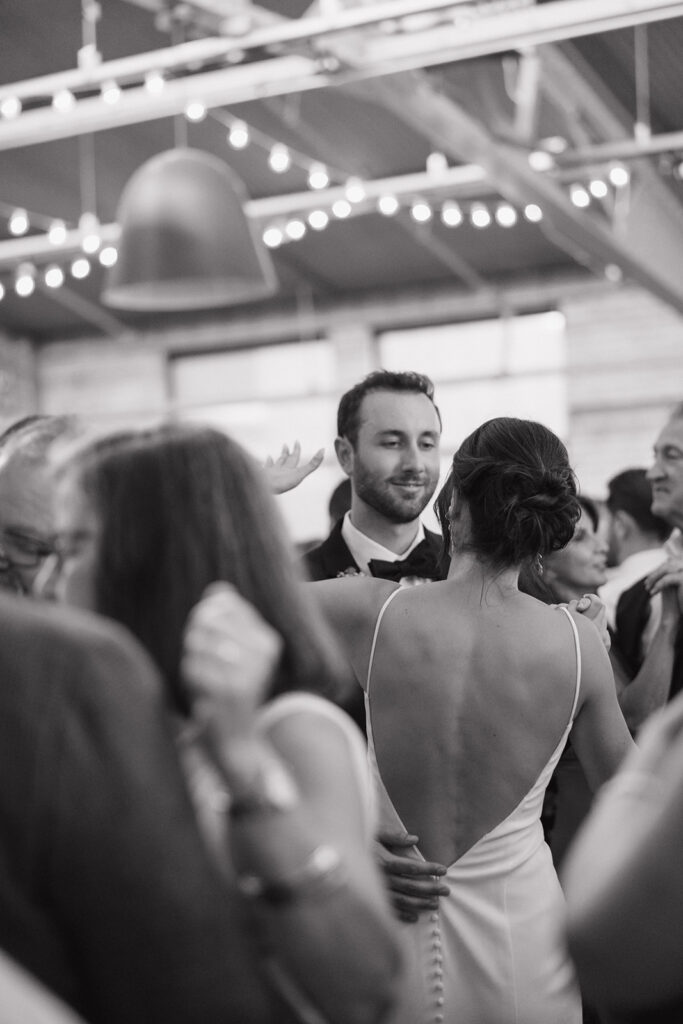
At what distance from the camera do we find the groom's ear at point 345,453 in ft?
11.1

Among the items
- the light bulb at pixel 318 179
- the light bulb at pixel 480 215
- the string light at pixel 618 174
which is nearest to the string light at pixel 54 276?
the light bulb at pixel 318 179

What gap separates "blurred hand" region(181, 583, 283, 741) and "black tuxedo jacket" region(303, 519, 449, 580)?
2044mm

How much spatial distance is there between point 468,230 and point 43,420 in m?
8.79

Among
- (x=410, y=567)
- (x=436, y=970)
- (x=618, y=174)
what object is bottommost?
(x=436, y=970)

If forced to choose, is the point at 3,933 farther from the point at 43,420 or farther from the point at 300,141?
the point at 300,141

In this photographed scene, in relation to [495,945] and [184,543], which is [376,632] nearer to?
[495,945]

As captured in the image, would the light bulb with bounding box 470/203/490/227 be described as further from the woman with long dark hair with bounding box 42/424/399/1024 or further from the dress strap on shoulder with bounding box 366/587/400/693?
the woman with long dark hair with bounding box 42/424/399/1024

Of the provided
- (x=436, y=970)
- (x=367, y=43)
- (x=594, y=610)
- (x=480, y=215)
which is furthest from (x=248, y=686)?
(x=480, y=215)

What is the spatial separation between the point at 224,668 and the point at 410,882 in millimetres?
1261

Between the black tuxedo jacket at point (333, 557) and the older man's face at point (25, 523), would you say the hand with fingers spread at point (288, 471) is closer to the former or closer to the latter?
the black tuxedo jacket at point (333, 557)

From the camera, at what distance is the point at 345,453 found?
340 centimetres

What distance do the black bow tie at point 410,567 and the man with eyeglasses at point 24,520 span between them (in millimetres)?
1195

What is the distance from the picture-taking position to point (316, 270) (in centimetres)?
1168

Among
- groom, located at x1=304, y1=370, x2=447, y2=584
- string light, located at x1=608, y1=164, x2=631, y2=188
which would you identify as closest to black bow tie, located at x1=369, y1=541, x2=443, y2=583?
groom, located at x1=304, y1=370, x2=447, y2=584
